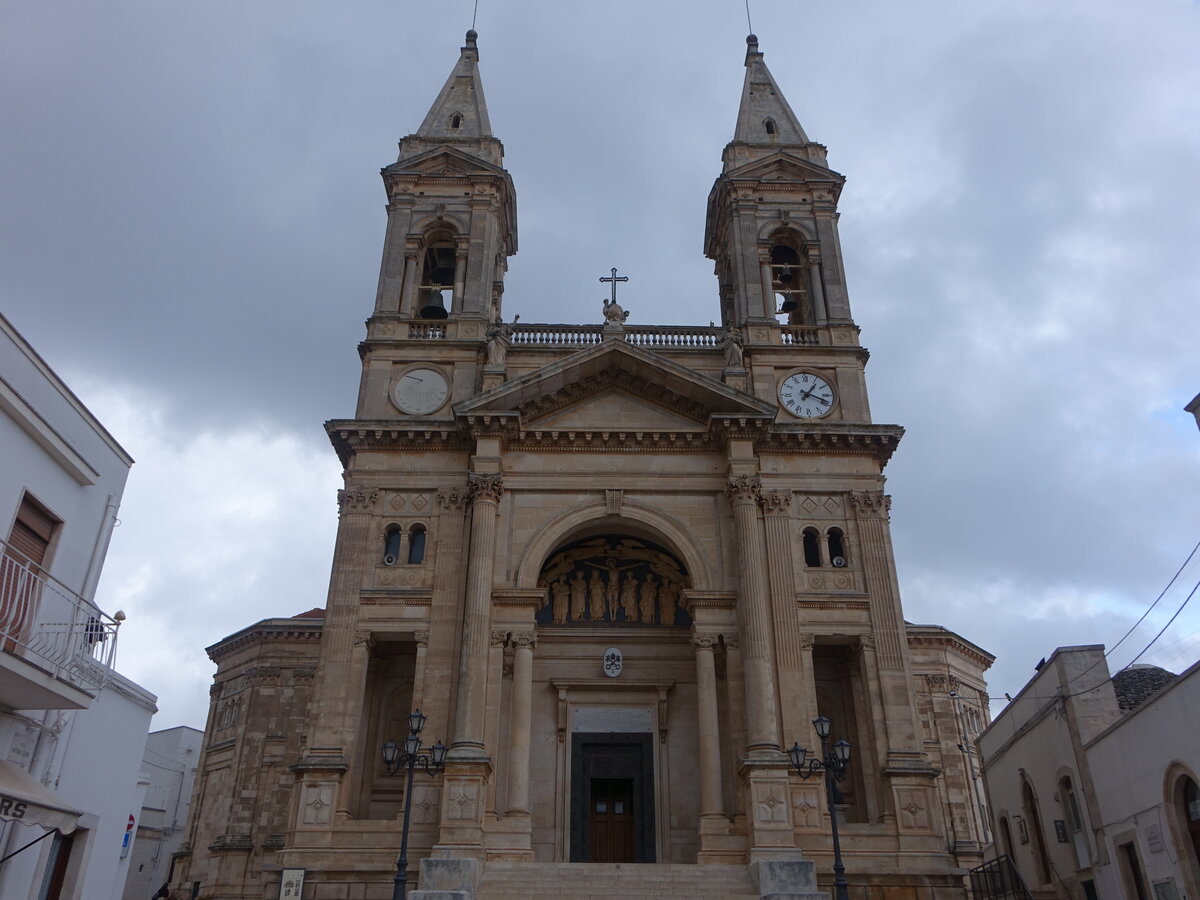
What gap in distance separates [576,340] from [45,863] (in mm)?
19381

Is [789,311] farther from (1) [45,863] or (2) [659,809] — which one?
(1) [45,863]

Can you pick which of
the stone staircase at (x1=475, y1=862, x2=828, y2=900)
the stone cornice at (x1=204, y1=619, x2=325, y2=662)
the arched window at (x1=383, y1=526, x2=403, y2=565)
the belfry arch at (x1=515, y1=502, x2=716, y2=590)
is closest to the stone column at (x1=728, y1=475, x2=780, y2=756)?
the belfry arch at (x1=515, y1=502, x2=716, y2=590)

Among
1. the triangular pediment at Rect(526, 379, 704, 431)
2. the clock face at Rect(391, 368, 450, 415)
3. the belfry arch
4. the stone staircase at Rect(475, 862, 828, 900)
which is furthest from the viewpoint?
the clock face at Rect(391, 368, 450, 415)

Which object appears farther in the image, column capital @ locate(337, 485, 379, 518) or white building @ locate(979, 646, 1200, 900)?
column capital @ locate(337, 485, 379, 518)

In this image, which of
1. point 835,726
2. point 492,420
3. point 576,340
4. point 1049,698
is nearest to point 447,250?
point 576,340

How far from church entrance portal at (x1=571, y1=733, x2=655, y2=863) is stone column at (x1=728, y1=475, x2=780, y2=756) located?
12.1 feet

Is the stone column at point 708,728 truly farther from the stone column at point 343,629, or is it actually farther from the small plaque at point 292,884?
the small plaque at point 292,884

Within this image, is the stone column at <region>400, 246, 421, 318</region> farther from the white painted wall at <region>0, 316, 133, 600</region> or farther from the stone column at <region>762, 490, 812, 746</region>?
the white painted wall at <region>0, 316, 133, 600</region>

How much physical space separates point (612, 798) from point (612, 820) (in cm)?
53

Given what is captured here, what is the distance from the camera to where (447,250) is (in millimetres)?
31375

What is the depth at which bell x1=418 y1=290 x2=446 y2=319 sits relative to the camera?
30391 millimetres

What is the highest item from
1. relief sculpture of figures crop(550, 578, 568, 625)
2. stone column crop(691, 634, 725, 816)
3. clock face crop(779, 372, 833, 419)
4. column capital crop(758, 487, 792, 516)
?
clock face crop(779, 372, 833, 419)

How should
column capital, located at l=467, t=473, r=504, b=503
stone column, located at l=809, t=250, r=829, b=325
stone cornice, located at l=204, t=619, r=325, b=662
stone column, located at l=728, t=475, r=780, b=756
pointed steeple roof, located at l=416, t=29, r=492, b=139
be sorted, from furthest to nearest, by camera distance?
Answer: stone cornice, located at l=204, t=619, r=325, b=662 < pointed steeple roof, located at l=416, t=29, r=492, b=139 < stone column, located at l=809, t=250, r=829, b=325 < column capital, located at l=467, t=473, r=504, b=503 < stone column, located at l=728, t=475, r=780, b=756

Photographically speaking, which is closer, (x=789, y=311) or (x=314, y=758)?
(x=314, y=758)
